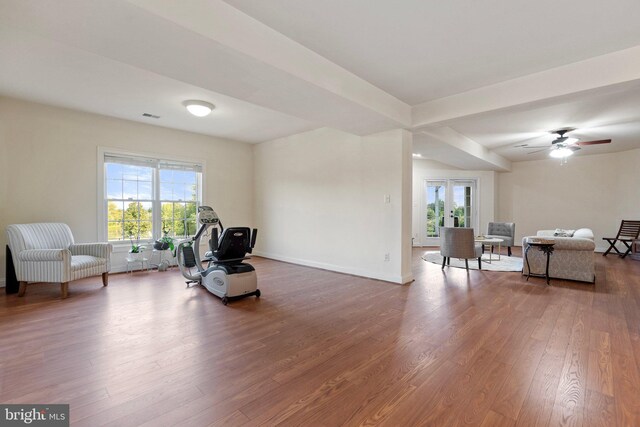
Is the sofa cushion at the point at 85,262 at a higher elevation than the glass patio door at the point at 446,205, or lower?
lower

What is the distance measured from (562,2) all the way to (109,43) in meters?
3.34

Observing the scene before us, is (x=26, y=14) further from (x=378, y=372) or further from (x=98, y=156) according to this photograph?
(x=98, y=156)

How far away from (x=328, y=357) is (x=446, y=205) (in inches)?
304

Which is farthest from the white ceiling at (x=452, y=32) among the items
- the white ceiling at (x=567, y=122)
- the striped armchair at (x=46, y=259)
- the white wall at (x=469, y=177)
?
the white wall at (x=469, y=177)

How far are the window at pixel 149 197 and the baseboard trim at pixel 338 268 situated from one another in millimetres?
1842

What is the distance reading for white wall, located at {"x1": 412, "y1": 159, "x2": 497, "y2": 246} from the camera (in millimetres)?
8711

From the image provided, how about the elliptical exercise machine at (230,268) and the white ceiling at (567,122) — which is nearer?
the elliptical exercise machine at (230,268)

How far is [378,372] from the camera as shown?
2029 millimetres

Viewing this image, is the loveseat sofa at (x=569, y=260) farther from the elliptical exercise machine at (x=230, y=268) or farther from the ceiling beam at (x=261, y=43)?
the elliptical exercise machine at (x=230, y=268)

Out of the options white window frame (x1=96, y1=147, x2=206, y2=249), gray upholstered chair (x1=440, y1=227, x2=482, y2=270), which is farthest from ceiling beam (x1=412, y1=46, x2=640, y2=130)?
white window frame (x1=96, y1=147, x2=206, y2=249)

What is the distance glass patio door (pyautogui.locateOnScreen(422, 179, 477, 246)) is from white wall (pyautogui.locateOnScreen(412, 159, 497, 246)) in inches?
5.8

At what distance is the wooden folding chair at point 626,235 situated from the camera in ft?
22.0

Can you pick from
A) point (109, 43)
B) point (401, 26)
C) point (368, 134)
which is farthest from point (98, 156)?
point (401, 26)

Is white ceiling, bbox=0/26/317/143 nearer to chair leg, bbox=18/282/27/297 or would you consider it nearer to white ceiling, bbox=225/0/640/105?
white ceiling, bbox=225/0/640/105
